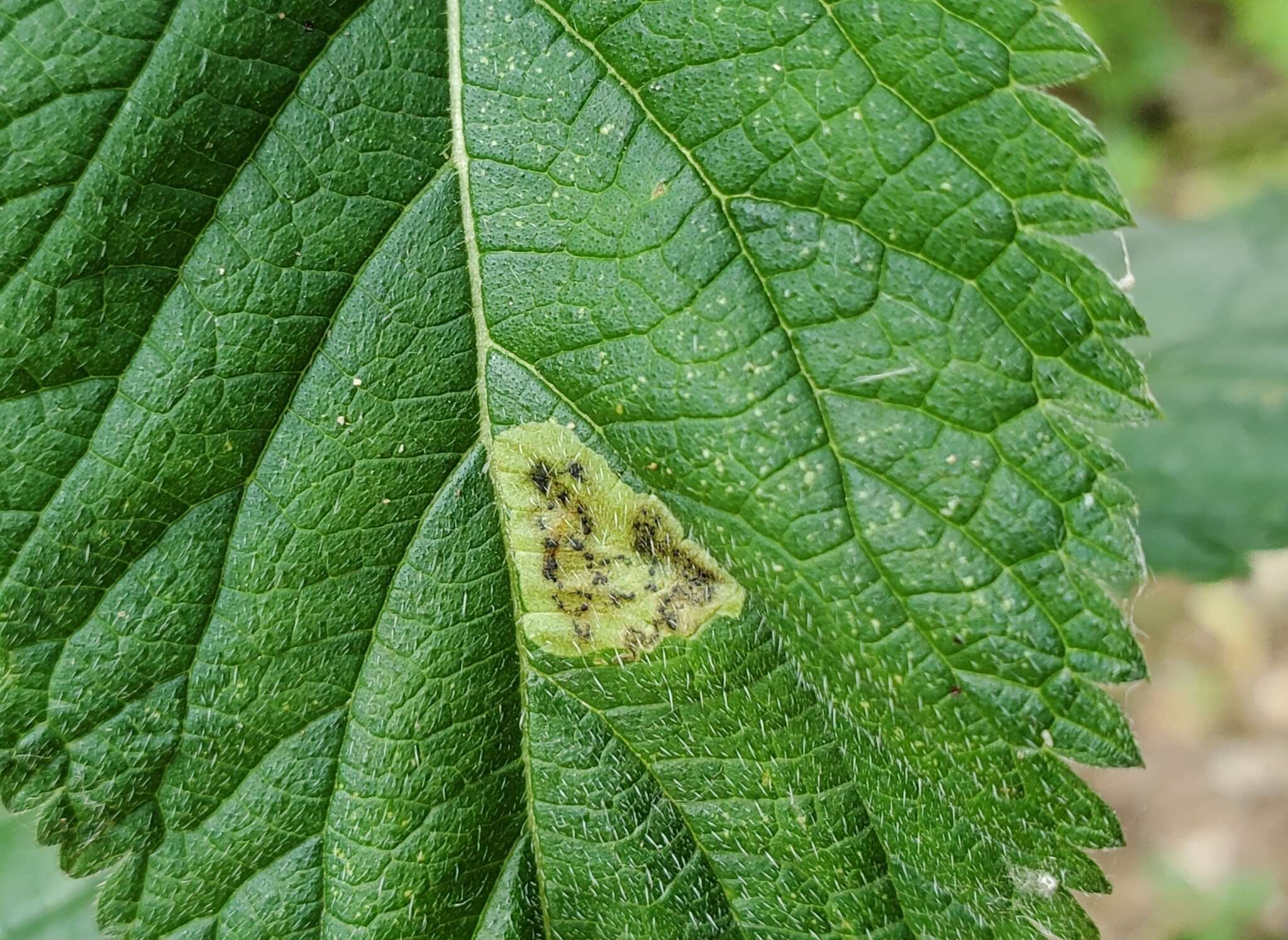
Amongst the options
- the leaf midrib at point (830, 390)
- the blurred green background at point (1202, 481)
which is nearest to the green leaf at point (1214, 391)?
the blurred green background at point (1202, 481)

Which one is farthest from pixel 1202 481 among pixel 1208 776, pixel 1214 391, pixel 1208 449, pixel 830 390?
pixel 1208 776

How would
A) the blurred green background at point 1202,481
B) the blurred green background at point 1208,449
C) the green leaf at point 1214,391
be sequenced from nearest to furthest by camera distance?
the green leaf at point 1214,391
the blurred green background at point 1202,481
the blurred green background at point 1208,449

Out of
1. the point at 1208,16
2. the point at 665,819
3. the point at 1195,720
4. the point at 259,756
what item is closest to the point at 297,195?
the point at 259,756

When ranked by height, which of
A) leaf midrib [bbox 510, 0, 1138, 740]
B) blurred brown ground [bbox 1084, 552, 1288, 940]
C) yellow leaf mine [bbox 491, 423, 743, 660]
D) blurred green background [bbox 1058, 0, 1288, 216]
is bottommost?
blurred brown ground [bbox 1084, 552, 1288, 940]

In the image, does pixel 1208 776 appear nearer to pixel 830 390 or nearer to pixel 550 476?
pixel 830 390

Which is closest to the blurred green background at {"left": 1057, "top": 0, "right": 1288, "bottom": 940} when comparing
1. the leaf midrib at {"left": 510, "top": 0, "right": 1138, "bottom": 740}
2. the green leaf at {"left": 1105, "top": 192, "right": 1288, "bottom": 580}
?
the green leaf at {"left": 1105, "top": 192, "right": 1288, "bottom": 580}

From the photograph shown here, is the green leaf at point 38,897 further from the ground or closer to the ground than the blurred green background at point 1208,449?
closer to the ground

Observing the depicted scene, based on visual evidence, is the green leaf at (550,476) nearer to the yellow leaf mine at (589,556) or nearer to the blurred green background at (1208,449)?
the yellow leaf mine at (589,556)

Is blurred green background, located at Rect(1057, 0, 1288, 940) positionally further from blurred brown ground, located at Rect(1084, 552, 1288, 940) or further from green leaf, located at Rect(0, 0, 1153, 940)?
green leaf, located at Rect(0, 0, 1153, 940)
